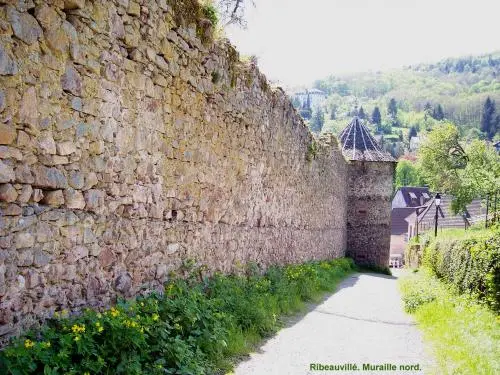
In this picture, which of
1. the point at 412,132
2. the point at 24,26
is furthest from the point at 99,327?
the point at 412,132

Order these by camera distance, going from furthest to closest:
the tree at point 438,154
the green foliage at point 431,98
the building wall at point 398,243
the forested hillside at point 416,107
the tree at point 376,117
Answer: the tree at point 376,117 < the green foliage at point 431,98 < the forested hillside at point 416,107 < the building wall at point 398,243 < the tree at point 438,154

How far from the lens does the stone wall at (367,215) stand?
92.6 ft

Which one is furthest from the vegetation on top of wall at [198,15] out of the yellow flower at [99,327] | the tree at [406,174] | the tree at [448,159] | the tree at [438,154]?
the tree at [406,174]

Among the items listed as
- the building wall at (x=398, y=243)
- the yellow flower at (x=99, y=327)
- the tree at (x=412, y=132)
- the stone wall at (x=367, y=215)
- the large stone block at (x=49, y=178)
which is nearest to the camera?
the large stone block at (x=49, y=178)

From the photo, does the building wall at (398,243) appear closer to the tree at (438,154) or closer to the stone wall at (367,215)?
the tree at (438,154)

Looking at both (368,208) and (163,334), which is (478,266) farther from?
(368,208)

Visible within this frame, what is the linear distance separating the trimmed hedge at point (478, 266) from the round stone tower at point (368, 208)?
14817mm

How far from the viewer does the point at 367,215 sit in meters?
28.4

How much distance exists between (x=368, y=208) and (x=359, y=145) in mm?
3407

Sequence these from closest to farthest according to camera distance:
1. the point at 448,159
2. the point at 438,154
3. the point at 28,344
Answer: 1. the point at 28,344
2. the point at 448,159
3. the point at 438,154

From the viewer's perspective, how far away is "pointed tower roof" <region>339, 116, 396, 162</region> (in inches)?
1116

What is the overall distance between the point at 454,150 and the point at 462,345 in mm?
42633

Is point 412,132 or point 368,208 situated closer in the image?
point 368,208

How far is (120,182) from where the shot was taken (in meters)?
5.25
